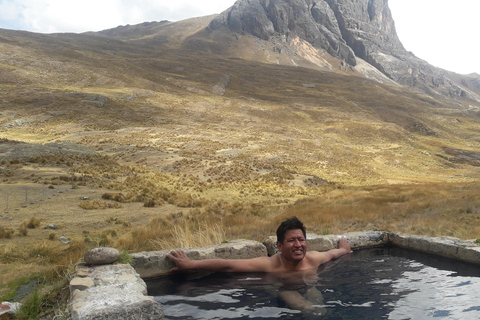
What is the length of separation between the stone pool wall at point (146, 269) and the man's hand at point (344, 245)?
16 centimetres

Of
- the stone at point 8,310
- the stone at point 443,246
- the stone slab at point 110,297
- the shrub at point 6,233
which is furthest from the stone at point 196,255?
the shrub at point 6,233

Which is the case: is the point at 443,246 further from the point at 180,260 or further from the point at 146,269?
the point at 146,269

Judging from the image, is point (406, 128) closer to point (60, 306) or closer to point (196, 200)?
point (196, 200)

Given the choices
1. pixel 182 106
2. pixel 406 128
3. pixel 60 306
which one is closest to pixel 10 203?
pixel 60 306

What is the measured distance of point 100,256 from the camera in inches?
219

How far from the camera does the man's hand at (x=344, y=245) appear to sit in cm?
831

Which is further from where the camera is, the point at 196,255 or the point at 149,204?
the point at 149,204

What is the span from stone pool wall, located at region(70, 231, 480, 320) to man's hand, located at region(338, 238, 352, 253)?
158 mm

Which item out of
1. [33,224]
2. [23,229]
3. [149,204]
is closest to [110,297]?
[23,229]

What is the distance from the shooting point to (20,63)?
3132 inches

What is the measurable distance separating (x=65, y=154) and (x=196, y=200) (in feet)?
63.9

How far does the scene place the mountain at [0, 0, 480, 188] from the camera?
41.0 m

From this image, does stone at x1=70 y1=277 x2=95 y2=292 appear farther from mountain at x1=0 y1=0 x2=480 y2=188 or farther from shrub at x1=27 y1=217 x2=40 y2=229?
mountain at x1=0 y1=0 x2=480 y2=188

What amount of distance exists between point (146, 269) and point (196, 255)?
1.01 m
